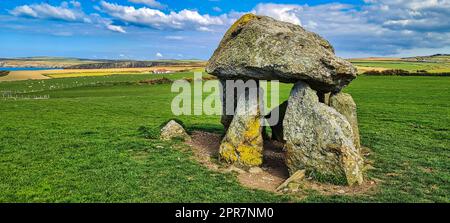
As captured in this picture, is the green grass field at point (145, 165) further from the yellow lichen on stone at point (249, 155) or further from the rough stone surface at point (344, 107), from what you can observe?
the rough stone surface at point (344, 107)

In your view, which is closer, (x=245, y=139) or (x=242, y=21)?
(x=245, y=139)

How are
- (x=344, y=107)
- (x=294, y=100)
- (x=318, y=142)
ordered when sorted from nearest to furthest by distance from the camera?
1. (x=318, y=142)
2. (x=294, y=100)
3. (x=344, y=107)

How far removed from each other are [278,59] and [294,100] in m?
1.76

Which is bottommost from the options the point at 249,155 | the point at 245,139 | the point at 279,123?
the point at 249,155

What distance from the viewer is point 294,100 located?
14.9 m

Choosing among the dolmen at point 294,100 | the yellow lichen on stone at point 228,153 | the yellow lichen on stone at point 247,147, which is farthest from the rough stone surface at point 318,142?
the yellow lichen on stone at point 228,153

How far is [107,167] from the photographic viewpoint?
14.7 meters

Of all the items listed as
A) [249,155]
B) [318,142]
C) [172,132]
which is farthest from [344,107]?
[172,132]

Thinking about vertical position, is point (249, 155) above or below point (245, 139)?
below

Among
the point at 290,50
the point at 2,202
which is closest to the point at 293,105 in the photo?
the point at 290,50

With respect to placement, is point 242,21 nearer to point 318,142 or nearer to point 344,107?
point 344,107

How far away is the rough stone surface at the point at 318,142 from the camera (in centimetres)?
1312
